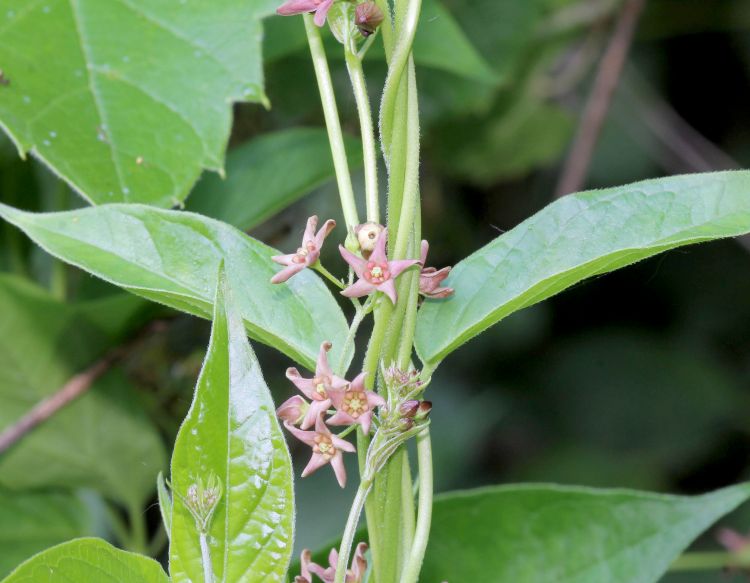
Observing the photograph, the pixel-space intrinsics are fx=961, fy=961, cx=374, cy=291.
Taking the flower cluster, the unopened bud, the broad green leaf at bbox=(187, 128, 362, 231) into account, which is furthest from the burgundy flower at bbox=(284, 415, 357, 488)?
the broad green leaf at bbox=(187, 128, 362, 231)

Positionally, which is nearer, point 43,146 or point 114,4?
point 43,146

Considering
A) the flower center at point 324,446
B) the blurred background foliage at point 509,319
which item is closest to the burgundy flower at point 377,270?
the flower center at point 324,446

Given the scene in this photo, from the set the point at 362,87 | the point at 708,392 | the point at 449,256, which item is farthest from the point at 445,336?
the point at 708,392

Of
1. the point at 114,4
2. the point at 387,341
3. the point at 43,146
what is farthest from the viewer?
the point at 114,4

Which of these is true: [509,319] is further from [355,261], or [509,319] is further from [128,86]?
[355,261]

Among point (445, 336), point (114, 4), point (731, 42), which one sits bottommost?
point (445, 336)

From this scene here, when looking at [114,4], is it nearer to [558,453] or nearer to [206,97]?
[206,97]
